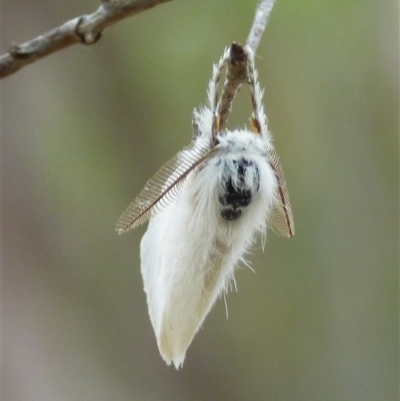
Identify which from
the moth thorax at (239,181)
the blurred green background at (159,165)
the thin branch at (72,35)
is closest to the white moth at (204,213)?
the moth thorax at (239,181)

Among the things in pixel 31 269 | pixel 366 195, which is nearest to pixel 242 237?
pixel 31 269

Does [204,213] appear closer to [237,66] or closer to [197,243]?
[197,243]

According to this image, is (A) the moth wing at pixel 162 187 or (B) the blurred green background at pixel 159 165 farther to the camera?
(B) the blurred green background at pixel 159 165

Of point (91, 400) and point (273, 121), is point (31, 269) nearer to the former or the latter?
point (91, 400)

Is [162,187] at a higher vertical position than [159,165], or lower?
lower

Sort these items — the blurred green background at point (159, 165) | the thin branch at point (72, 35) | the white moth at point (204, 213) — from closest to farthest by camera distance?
1. the thin branch at point (72, 35)
2. the white moth at point (204, 213)
3. the blurred green background at point (159, 165)

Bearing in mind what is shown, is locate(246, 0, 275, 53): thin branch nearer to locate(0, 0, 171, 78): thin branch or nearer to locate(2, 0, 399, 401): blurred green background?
locate(0, 0, 171, 78): thin branch

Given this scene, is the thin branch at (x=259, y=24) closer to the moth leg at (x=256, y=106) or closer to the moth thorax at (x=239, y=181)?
the moth leg at (x=256, y=106)

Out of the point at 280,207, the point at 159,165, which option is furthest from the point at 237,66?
the point at 159,165
